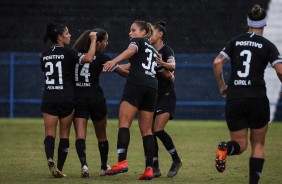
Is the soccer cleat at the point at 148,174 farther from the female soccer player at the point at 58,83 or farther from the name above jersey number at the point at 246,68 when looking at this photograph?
the name above jersey number at the point at 246,68

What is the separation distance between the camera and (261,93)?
27.6ft

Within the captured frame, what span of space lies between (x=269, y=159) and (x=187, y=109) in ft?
29.6

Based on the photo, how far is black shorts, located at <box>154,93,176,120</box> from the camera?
35.0ft

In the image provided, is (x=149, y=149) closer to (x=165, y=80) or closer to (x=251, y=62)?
(x=165, y=80)

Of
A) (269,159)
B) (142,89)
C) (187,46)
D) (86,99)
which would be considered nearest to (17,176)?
(86,99)

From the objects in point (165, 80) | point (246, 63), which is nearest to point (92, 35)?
point (165, 80)

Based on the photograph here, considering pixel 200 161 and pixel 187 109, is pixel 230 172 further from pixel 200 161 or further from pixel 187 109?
pixel 187 109

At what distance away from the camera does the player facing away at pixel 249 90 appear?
8367 millimetres

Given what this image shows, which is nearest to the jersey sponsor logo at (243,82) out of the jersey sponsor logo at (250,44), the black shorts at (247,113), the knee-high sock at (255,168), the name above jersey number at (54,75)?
the black shorts at (247,113)

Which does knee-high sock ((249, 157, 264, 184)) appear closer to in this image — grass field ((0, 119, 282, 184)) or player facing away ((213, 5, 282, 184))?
player facing away ((213, 5, 282, 184))

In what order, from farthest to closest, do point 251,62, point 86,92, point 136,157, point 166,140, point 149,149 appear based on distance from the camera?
point 136,157
point 166,140
point 86,92
point 149,149
point 251,62

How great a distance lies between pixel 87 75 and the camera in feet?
33.0

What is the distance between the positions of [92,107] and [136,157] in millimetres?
2918

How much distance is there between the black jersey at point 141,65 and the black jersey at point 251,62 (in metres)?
1.54
